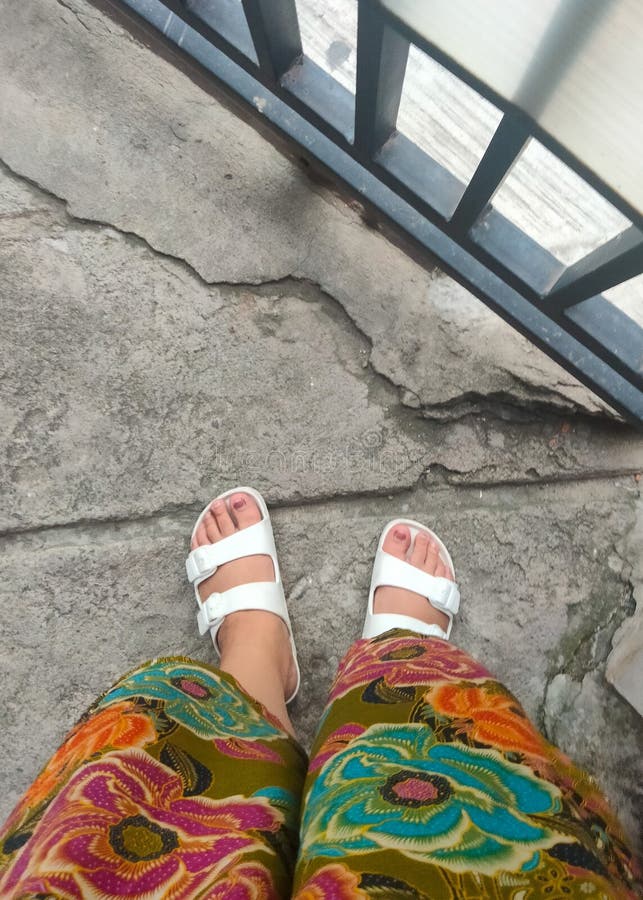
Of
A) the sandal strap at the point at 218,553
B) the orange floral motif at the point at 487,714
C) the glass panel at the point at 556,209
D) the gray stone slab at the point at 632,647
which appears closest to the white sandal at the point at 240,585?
the sandal strap at the point at 218,553

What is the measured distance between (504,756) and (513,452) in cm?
71

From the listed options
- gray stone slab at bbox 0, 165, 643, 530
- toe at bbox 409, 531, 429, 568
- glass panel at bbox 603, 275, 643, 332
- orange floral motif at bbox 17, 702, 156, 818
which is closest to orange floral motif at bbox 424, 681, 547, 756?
orange floral motif at bbox 17, 702, 156, 818

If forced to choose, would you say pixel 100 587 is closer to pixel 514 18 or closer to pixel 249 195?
pixel 249 195

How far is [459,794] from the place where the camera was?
0.59 meters

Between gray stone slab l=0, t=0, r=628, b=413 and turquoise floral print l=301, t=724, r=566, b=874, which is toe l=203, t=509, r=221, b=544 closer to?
gray stone slab l=0, t=0, r=628, b=413

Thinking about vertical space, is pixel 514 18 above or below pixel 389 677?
above

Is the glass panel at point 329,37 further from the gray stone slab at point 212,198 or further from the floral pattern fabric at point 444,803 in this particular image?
the floral pattern fabric at point 444,803

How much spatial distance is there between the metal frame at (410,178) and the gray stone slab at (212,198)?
0.50 feet

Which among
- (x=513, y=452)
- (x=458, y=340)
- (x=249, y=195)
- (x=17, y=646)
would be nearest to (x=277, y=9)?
(x=249, y=195)

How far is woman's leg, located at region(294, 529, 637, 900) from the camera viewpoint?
506mm

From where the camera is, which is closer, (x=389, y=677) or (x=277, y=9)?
(x=389, y=677)

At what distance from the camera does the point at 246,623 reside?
1171 millimetres

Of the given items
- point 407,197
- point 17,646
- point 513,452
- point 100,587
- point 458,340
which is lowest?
point 17,646

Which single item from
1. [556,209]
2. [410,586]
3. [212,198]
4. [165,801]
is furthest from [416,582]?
[212,198]
